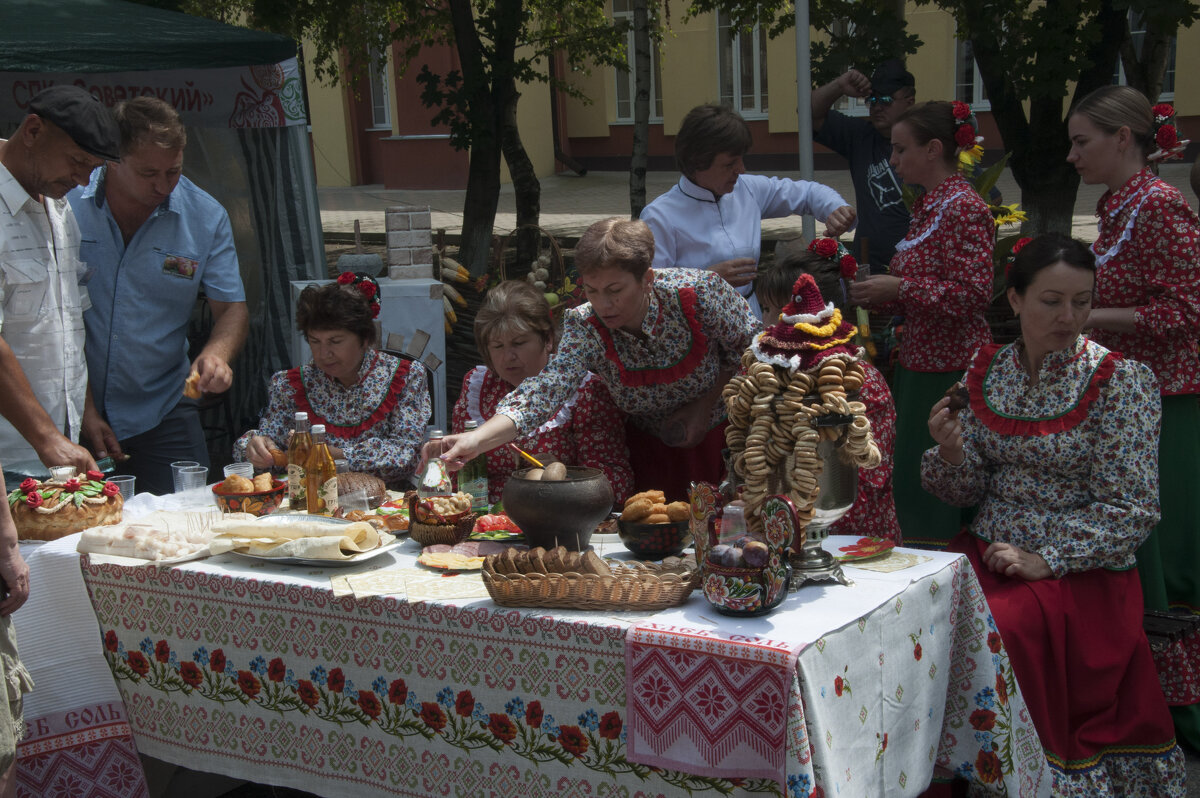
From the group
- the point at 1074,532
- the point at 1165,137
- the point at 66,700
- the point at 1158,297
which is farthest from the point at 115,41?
the point at 1074,532

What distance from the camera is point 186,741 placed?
2.85 meters

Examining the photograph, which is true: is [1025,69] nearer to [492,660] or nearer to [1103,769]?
[1103,769]

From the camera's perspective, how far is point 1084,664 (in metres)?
2.84

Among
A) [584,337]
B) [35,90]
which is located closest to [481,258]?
[35,90]

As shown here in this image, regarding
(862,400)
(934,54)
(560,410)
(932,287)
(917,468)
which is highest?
(934,54)

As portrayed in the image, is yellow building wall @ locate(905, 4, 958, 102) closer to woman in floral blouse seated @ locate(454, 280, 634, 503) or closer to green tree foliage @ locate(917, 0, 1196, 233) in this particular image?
green tree foliage @ locate(917, 0, 1196, 233)

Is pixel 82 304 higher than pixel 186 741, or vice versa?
pixel 82 304

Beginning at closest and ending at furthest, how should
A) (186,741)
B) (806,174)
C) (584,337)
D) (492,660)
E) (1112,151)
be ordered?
(492,660) → (186,741) → (584,337) → (1112,151) → (806,174)

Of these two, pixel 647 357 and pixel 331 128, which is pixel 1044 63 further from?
pixel 331 128

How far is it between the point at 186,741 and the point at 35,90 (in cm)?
444

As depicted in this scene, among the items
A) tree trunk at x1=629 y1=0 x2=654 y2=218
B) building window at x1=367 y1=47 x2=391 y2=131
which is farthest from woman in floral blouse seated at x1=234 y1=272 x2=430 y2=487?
building window at x1=367 y1=47 x2=391 y2=131

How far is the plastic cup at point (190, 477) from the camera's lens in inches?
134

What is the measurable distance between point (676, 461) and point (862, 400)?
800 millimetres

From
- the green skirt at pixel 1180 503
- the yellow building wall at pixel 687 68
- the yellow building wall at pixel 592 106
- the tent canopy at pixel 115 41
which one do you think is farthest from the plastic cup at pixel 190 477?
the yellow building wall at pixel 592 106
